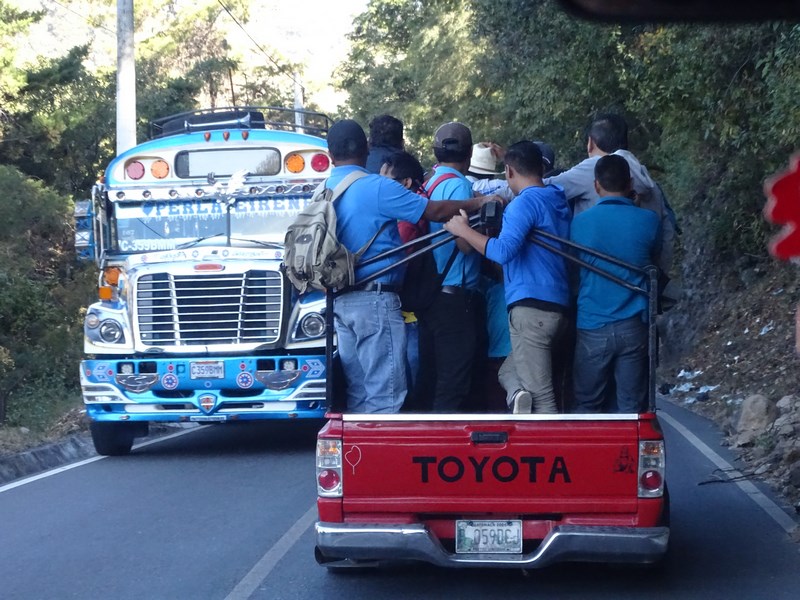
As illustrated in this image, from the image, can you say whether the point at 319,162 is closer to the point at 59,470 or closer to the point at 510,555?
the point at 59,470

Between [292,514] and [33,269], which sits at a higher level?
[33,269]

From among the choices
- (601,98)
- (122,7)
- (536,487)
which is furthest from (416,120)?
(536,487)

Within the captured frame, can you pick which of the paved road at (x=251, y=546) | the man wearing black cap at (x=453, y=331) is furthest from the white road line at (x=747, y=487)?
the man wearing black cap at (x=453, y=331)

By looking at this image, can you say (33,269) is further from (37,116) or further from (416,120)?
(416,120)

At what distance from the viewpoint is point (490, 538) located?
19.9 ft

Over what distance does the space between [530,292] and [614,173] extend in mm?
876

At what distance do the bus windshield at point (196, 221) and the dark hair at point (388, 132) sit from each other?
11.1 ft

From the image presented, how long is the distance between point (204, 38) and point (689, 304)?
2452 cm

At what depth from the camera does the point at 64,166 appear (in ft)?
90.3

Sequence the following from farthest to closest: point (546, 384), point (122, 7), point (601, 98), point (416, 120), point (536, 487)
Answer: point (416, 120) → point (601, 98) → point (122, 7) → point (546, 384) → point (536, 487)

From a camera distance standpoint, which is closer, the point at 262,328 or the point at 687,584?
the point at 687,584

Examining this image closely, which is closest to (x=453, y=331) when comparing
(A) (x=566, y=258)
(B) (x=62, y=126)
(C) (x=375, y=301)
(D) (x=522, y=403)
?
(C) (x=375, y=301)

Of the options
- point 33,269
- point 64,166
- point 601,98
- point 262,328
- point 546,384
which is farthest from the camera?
point 64,166

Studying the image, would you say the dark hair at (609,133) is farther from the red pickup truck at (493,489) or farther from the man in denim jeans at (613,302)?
the red pickup truck at (493,489)
